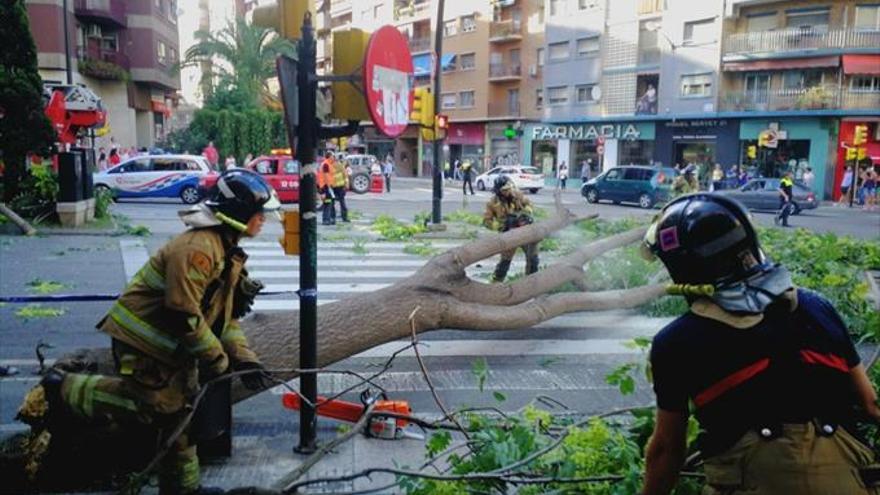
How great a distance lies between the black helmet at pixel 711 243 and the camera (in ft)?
6.35

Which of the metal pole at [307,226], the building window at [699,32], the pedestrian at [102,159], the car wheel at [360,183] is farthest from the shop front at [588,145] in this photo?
the metal pole at [307,226]

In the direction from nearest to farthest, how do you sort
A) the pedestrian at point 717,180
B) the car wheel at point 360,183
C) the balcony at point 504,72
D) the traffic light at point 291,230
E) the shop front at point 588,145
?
the traffic light at point 291,230, the car wheel at point 360,183, the pedestrian at point 717,180, the shop front at point 588,145, the balcony at point 504,72

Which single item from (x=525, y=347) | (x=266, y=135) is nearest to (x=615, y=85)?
(x=266, y=135)

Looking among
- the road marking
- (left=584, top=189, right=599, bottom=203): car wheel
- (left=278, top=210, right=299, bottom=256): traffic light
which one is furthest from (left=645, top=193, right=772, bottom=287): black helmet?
(left=584, top=189, right=599, bottom=203): car wheel

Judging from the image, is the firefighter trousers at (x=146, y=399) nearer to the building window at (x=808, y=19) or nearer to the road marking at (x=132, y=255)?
the road marking at (x=132, y=255)

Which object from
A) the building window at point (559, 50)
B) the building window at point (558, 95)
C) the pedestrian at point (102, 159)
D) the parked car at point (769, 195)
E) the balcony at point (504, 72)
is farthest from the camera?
the balcony at point (504, 72)

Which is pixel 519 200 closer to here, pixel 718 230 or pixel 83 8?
pixel 718 230

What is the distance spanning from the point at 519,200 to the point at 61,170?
9.66 m

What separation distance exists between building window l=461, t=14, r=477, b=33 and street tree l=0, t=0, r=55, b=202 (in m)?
39.7

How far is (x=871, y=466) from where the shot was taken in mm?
1889

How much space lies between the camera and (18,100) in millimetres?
15039

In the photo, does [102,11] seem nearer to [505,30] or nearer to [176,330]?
[505,30]

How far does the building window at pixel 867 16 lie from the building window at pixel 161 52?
36.3 meters

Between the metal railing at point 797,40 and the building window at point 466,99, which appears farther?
the building window at point 466,99
